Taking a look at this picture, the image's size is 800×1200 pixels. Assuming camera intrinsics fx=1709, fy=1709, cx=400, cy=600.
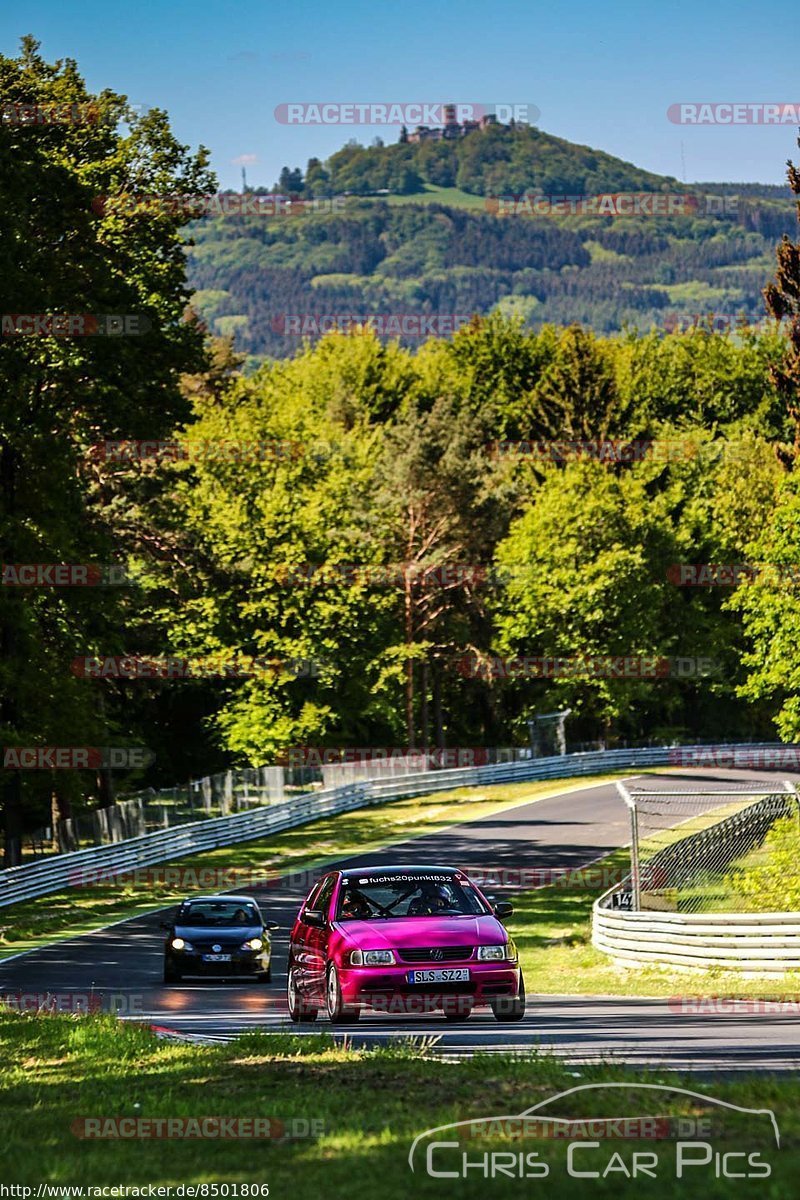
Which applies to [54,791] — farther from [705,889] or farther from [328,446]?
[328,446]

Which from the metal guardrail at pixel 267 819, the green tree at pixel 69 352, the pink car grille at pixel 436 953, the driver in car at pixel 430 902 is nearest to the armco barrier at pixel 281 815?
the metal guardrail at pixel 267 819

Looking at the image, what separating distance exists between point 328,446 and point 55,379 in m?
37.3

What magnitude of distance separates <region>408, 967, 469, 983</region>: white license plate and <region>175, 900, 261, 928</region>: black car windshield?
32.0 ft

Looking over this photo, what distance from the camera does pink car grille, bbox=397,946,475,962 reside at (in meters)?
15.2

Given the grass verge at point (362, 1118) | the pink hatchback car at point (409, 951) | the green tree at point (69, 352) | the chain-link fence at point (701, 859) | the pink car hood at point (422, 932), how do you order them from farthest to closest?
the green tree at point (69, 352) → the chain-link fence at point (701, 859) → the pink car hood at point (422, 932) → the pink hatchback car at point (409, 951) → the grass verge at point (362, 1118)

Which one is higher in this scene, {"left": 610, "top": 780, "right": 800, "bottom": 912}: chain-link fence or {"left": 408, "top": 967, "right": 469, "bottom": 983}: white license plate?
{"left": 408, "top": 967, "right": 469, "bottom": 983}: white license plate

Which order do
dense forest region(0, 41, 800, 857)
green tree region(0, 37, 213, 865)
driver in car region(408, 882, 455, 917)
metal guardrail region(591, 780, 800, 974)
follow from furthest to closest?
dense forest region(0, 41, 800, 857) → green tree region(0, 37, 213, 865) → metal guardrail region(591, 780, 800, 974) → driver in car region(408, 882, 455, 917)

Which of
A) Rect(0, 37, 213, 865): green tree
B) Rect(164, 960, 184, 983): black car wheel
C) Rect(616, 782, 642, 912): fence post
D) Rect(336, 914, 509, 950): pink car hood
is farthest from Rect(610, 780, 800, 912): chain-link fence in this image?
Rect(0, 37, 213, 865): green tree

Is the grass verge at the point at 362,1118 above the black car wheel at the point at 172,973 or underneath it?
above

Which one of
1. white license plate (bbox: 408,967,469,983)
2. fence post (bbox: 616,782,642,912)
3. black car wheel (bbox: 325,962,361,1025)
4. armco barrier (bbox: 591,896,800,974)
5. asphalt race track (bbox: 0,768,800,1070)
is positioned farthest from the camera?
fence post (bbox: 616,782,642,912)

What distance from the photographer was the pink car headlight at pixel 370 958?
15188 millimetres

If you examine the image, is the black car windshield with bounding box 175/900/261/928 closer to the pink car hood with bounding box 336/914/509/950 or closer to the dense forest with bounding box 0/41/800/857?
the pink car hood with bounding box 336/914/509/950

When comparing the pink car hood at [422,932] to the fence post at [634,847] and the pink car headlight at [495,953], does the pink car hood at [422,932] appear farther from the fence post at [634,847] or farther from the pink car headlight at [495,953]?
the fence post at [634,847]

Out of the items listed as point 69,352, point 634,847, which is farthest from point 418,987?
point 69,352
